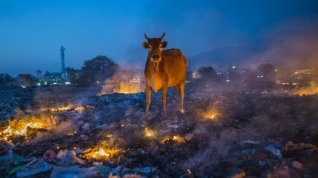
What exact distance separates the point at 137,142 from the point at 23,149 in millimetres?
2487

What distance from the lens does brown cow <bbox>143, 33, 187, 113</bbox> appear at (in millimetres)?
7898

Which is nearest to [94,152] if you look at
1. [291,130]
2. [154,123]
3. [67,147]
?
[67,147]

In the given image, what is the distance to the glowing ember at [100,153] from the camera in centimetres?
611

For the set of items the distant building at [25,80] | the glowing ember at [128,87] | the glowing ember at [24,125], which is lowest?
the glowing ember at [24,125]

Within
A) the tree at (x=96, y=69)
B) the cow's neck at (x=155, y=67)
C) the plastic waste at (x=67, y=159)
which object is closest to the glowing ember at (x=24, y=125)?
the plastic waste at (x=67, y=159)

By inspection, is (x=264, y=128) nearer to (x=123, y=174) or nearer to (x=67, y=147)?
(x=123, y=174)

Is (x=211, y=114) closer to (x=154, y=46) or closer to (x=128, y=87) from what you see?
(x=154, y=46)

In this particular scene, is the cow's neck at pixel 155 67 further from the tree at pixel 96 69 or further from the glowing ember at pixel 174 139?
the tree at pixel 96 69

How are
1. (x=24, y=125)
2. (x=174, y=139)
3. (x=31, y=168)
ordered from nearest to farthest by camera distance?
(x=31, y=168), (x=174, y=139), (x=24, y=125)

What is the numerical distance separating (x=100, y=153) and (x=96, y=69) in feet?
109

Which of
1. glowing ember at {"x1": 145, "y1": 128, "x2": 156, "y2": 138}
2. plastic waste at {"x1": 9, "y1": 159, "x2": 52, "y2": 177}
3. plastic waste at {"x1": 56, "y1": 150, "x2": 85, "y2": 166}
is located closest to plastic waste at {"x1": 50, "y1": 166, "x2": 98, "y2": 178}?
plastic waste at {"x1": 9, "y1": 159, "x2": 52, "y2": 177}

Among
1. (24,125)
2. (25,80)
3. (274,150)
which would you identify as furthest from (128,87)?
(25,80)

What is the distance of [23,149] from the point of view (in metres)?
6.72

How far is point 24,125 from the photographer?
29.2ft
